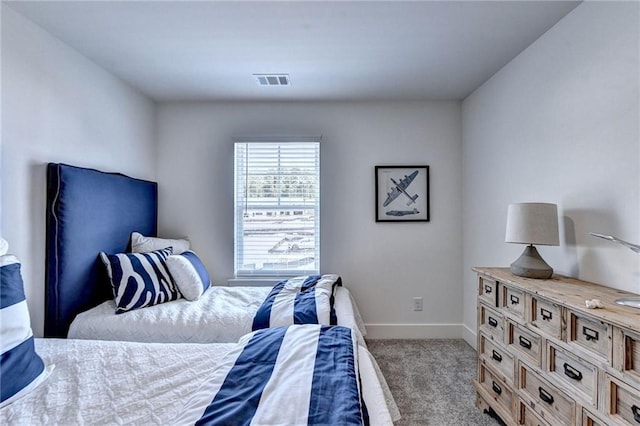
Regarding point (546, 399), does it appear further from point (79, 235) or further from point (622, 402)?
point (79, 235)

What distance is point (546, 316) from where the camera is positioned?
1.43 metres

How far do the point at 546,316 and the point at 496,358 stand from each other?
547 mm

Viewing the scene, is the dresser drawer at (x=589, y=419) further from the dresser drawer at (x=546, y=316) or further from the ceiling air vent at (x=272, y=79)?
the ceiling air vent at (x=272, y=79)

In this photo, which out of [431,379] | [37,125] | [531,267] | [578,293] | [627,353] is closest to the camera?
[627,353]

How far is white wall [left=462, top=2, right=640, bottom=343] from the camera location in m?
1.42

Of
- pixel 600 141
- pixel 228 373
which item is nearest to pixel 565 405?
→ pixel 600 141

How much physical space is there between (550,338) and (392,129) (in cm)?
226

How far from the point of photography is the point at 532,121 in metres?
2.07

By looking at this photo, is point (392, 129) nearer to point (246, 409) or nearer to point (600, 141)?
point (600, 141)

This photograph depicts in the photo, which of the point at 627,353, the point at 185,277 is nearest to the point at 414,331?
the point at 627,353

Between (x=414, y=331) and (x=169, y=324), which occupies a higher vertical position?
(x=169, y=324)

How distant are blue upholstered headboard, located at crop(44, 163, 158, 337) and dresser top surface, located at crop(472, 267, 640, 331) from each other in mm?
2694

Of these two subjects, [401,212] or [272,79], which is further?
[401,212]

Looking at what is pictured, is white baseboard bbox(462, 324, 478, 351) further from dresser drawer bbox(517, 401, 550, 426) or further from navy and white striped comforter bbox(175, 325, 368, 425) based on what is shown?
navy and white striped comforter bbox(175, 325, 368, 425)
